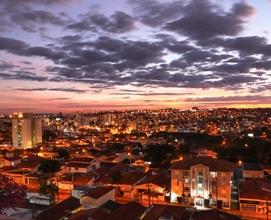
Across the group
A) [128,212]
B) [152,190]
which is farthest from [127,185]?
[128,212]

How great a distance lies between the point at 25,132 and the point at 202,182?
64173mm

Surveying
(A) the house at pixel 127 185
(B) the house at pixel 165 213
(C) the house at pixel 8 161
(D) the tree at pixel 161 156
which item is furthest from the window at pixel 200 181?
(C) the house at pixel 8 161

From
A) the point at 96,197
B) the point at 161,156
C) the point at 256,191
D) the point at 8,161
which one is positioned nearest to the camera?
the point at 96,197

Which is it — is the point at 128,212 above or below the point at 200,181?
below

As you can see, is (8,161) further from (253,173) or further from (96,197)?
(253,173)

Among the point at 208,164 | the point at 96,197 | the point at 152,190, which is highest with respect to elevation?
the point at 208,164

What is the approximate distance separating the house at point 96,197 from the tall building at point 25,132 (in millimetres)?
60215

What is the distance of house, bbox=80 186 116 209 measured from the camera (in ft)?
96.8

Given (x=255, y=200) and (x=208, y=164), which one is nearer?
(x=255, y=200)

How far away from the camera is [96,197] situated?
2977cm

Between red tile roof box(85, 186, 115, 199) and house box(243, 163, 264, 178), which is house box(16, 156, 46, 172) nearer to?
red tile roof box(85, 186, 115, 199)

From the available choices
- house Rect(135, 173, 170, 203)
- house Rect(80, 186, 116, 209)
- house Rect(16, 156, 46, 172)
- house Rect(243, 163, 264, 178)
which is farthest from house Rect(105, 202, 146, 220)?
house Rect(16, 156, 46, 172)

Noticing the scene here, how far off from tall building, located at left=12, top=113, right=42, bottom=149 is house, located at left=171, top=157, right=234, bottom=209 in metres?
61.1

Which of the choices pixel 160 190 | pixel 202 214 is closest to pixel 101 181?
pixel 160 190
